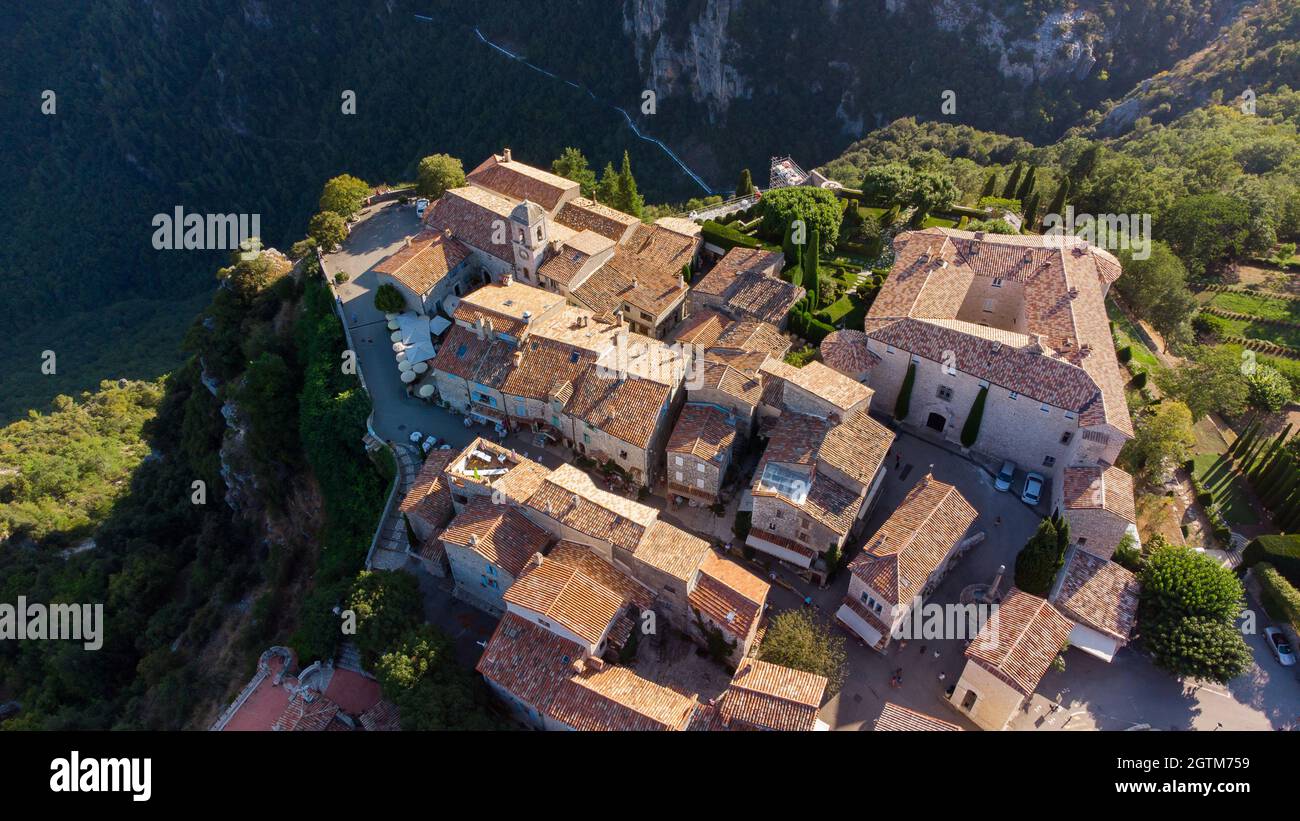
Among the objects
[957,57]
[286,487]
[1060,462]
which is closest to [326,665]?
[286,487]

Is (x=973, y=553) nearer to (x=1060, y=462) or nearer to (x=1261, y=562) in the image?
(x=1060, y=462)

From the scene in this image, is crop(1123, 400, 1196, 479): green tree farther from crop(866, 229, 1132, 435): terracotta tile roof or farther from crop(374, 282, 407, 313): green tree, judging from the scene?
crop(374, 282, 407, 313): green tree

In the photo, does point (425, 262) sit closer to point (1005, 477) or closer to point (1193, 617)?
point (1005, 477)

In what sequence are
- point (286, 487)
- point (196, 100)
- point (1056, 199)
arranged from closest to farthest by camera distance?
point (286, 487)
point (1056, 199)
point (196, 100)

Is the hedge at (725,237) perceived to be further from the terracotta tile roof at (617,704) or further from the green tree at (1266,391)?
the terracotta tile roof at (617,704)
